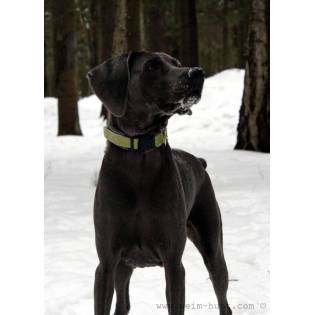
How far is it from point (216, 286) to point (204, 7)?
19990 mm

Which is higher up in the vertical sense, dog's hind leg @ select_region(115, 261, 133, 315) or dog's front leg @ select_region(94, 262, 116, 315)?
dog's front leg @ select_region(94, 262, 116, 315)

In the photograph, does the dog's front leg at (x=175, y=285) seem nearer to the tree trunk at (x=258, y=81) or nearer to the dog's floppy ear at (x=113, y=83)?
the dog's floppy ear at (x=113, y=83)

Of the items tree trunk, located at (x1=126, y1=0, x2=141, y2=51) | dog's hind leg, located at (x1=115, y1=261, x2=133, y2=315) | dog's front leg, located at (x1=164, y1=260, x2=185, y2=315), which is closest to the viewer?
dog's front leg, located at (x1=164, y1=260, x2=185, y2=315)

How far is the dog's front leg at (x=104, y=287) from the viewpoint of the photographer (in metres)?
3.11

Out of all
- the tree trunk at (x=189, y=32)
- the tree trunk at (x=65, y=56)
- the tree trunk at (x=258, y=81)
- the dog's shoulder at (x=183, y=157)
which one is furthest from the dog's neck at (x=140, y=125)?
the tree trunk at (x=189, y=32)

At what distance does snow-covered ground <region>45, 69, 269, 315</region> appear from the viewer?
4312 mm

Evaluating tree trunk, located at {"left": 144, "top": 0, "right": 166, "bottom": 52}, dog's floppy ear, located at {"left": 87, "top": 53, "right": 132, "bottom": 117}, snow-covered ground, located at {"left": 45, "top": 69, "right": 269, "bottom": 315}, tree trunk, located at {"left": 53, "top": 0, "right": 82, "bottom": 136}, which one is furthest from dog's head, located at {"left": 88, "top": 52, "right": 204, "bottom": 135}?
tree trunk, located at {"left": 144, "top": 0, "right": 166, "bottom": 52}

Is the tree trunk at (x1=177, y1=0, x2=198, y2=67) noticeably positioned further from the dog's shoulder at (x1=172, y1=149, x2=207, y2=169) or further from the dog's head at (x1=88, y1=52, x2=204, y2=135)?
the dog's head at (x1=88, y1=52, x2=204, y2=135)

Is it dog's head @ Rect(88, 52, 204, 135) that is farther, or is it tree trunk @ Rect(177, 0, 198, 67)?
tree trunk @ Rect(177, 0, 198, 67)

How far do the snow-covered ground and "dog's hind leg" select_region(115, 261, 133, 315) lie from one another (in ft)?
1.83

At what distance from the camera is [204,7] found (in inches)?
885

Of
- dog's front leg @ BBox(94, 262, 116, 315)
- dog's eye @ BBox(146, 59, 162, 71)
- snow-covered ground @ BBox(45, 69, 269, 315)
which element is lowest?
snow-covered ground @ BBox(45, 69, 269, 315)

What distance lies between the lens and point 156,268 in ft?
16.7
